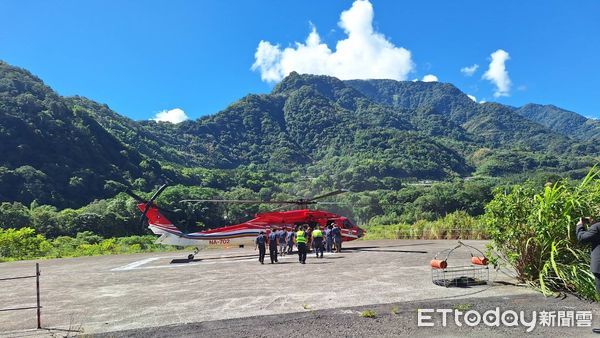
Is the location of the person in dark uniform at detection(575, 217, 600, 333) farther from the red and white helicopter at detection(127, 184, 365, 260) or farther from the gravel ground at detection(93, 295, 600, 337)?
the red and white helicopter at detection(127, 184, 365, 260)

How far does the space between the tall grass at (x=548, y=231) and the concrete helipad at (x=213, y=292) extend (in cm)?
69

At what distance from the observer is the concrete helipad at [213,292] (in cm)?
805

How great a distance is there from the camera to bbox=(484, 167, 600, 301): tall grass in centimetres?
839

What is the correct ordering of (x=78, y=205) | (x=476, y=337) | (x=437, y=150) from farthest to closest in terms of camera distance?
(x=437, y=150)
(x=78, y=205)
(x=476, y=337)

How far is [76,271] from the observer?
53.8 feet

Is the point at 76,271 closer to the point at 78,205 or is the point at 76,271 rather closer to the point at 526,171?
the point at 78,205

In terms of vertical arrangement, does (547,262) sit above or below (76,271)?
above

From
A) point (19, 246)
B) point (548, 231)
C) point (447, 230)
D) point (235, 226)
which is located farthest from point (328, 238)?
point (19, 246)

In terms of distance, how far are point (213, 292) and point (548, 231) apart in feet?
25.0

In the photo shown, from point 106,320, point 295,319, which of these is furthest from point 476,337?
point 106,320

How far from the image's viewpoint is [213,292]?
10.3 m

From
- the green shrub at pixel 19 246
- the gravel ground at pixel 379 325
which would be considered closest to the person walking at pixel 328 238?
the gravel ground at pixel 379 325

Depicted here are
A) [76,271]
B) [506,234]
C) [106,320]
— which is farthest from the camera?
[76,271]

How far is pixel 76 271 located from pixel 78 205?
80565 mm
